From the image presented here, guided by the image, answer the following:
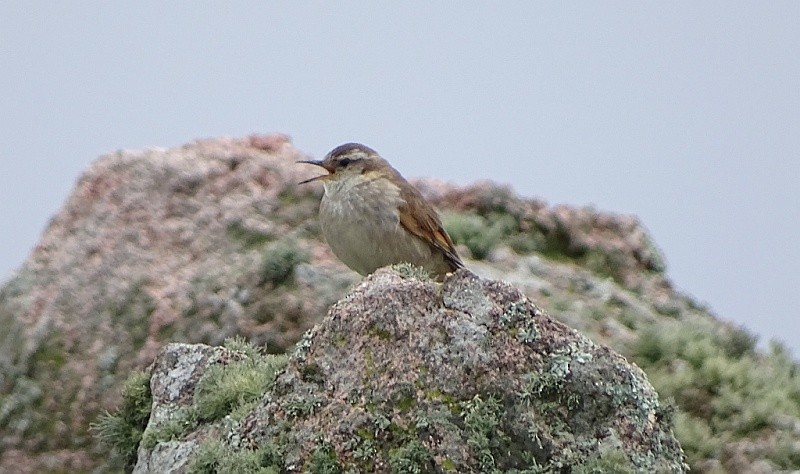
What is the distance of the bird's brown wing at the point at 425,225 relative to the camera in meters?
9.77

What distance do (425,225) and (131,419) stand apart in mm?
3762

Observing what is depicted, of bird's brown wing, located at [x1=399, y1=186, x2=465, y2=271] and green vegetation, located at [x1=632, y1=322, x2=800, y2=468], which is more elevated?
bird's brown wing, located at [x1=399, y1=186, x2=465, y2=271]

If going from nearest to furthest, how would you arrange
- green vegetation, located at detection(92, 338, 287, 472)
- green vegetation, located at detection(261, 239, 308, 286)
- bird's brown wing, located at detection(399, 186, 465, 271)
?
green vegetation, located at detection(92, 338, 287, 472) < bird's brown wing, located at detection(399, 186, 465, 271) < green vegetation, located at detection(261, 239, 308, 286)

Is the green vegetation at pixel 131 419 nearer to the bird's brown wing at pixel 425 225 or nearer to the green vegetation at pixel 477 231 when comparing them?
the bird's brown wing at pixel 425 225

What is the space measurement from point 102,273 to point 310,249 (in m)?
1.84

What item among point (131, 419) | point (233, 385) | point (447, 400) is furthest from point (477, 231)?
point (447, 400)

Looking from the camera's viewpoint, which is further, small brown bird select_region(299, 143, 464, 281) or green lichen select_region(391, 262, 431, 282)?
small brown bird select_region(299, 143, 464, 281)

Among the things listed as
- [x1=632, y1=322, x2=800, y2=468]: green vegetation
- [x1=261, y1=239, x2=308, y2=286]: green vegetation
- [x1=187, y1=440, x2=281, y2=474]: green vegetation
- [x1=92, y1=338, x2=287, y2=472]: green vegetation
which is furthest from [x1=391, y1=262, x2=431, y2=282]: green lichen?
[x1=261, y1=239, x2=308, y2=286]: green vegetation

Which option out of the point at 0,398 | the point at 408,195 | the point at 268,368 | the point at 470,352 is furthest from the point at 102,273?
the point at 470,352

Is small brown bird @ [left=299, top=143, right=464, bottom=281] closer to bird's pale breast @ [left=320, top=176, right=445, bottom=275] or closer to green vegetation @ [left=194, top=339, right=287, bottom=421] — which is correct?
bird's pale breast @ [left=320, top=176, right=445, bottom=275]

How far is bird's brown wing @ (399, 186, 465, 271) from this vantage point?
384 inches

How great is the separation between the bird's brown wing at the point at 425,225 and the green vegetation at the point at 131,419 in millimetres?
3527

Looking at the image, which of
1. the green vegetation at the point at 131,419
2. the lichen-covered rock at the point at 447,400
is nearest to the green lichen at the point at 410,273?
the lichen-covered rock at the point at 447,400

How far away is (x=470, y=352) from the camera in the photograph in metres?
5.45
